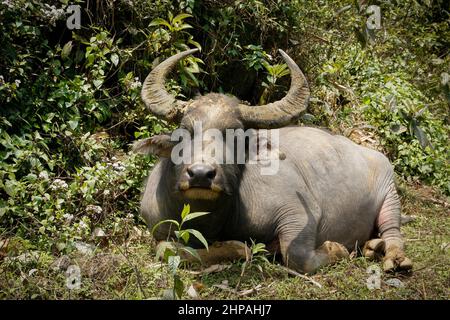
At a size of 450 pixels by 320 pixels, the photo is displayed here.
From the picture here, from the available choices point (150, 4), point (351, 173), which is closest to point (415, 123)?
point (351, 173)

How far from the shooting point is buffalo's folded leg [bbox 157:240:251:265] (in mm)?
5020

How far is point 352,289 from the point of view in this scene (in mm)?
4609

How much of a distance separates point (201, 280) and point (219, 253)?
1.14ft

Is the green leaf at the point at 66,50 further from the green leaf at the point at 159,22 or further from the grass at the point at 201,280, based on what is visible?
the grass at the point at 201,280

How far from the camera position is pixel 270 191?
17.5ft

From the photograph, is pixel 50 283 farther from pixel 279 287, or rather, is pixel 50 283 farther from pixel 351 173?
pixel 351 173

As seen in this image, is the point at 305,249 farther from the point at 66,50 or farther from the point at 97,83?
the point at 66,50

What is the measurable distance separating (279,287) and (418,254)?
152cm

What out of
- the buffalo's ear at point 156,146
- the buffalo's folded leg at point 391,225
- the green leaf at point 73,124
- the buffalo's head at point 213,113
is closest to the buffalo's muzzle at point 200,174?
the buffalo's head at point 213,113

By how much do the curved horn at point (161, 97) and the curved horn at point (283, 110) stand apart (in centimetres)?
49

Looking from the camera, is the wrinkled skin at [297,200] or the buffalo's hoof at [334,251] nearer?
the wrinkled skin at [297,200]

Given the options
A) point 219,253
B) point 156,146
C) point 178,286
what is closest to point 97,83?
point 156,146

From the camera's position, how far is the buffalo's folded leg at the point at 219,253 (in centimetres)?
502

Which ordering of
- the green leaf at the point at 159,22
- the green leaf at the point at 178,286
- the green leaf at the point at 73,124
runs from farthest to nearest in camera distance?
the green leaf at the point at 159,22 → the green leaf at the point at 73,124 → the green leaf at the point at 178,286
